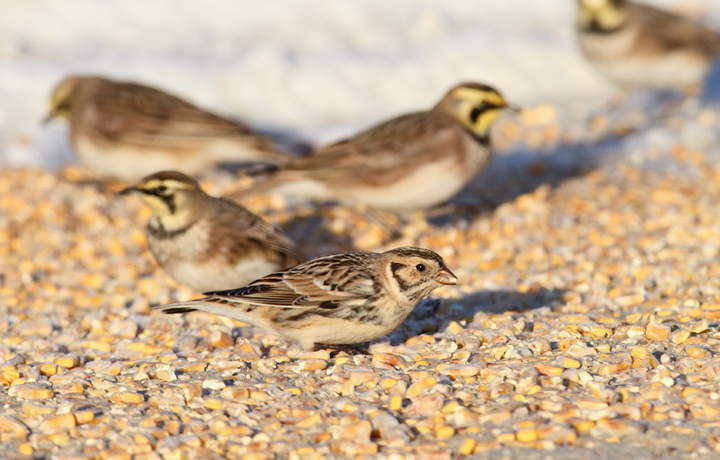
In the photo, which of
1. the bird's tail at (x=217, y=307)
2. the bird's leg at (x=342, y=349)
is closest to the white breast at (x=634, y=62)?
the bird's leg at (x=342, y=349)

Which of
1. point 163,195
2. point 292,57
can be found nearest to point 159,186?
point 163,195

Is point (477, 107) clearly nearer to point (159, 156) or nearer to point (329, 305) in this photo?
point (159, 156)

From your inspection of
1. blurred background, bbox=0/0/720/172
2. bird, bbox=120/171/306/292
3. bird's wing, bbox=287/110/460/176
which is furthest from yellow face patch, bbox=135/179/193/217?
blurred background, bbox=0/0/720/172

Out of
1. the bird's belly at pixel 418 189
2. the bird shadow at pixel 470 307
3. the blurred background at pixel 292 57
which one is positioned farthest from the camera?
the blurred background at pixel 292 57

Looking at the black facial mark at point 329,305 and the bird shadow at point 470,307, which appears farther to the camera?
the bird shadow at point 470,307

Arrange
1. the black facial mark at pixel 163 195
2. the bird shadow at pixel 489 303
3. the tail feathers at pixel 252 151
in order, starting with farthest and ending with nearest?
the tail feathers at pixel 252 151, the black facial mark at pixel 163 195, the bird shadow at pixel 489 303

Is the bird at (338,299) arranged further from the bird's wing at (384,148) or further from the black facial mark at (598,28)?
the black facial mark at (598,28)

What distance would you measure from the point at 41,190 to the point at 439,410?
5.87 m

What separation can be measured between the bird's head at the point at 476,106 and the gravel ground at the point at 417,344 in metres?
1.03

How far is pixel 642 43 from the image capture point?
1031 cm

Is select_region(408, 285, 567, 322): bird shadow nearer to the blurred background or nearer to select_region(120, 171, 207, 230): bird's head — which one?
select_region(120, 171, 207, 230): bird's head

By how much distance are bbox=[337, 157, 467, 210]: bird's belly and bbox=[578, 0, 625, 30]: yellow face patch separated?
4.08 metres

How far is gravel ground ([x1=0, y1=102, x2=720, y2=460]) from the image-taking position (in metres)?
3.89

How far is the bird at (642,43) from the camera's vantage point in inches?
406
